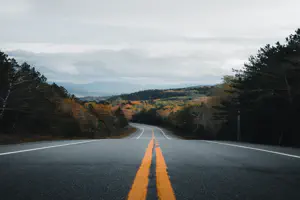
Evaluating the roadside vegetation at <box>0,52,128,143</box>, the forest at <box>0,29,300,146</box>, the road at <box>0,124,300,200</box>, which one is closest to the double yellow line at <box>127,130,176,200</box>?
the road at <box>0,124,300,200</box>

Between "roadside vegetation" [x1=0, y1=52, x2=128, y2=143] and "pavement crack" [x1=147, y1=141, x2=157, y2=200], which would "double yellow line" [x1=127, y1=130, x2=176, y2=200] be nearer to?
"pavement crack" [x1=147, y1=141, x2=157, y2=200]

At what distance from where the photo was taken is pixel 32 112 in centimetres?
4356

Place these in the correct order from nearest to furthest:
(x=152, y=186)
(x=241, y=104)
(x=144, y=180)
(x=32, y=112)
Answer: (x=152, y=186) → (x=144, y=180) → (x=241, y=104) → (x=32, y=112)

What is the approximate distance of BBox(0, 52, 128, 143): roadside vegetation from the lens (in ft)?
123

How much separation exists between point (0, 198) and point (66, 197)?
1.94 ft

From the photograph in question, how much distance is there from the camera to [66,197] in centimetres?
305

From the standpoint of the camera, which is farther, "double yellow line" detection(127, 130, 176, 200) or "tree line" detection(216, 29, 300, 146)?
"tree line" detection(216, 29, 300, 146)

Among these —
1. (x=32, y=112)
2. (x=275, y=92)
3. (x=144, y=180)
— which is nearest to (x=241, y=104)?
(x=275, y=92)

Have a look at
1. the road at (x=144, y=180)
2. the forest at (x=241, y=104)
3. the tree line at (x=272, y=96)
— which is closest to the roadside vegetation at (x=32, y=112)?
the forest at (x=241, y=104)

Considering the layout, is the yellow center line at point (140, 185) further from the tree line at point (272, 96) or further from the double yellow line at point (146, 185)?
the tree line at point (272, 96)

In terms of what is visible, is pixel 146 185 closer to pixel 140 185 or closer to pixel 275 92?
pixel 140 185

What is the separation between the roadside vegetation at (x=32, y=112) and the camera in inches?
1478

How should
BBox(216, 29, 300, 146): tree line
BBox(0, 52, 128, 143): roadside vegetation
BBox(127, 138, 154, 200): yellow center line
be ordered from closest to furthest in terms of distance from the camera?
BBox(127, 138, 154, 200): yellow center line → BBox(216, 29, 300, 146): tree line → BBox(0, 52, 128, 143): roadside vegetation

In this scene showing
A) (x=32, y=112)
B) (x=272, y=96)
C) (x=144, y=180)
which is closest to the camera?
(x=144, y=180)
